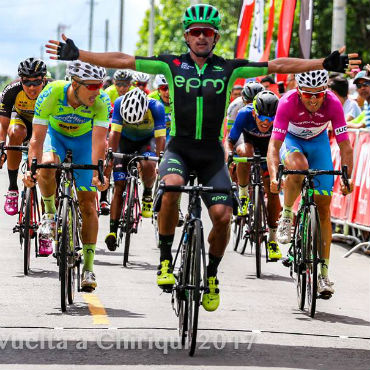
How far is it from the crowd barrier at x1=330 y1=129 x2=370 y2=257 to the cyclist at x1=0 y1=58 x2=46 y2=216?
4.59 m

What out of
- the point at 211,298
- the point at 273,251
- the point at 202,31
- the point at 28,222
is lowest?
the point at 273,251

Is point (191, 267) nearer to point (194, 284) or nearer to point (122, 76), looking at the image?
point (194, 284)

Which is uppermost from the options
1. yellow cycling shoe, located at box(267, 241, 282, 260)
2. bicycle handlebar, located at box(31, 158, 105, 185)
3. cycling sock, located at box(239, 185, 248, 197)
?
bicycle handlebar, located at box(31, 158, 105, 185)

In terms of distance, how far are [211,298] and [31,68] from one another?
471cm

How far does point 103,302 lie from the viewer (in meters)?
10.4

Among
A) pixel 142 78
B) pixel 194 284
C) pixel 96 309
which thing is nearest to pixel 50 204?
pixel 96 309

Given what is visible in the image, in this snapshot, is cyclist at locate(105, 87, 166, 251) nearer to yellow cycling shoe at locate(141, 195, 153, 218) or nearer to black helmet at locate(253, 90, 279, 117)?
yellow cycling shoe at locate(141, 195, 153, 218)

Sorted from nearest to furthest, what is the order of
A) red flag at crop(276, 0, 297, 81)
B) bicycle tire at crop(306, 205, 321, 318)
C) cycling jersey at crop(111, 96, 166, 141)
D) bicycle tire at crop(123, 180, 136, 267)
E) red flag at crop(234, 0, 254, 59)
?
bicycle tire at crop(306, 205, 321, 318), bicycle tire at crop(123, 180, 136, 267), cycling jersey at crop(111, 96, 166, 141), red flag at crop(276, 0, 297, 81), red flag at crop(234, 0, 254, 59)

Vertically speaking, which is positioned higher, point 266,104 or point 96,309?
point 266,104

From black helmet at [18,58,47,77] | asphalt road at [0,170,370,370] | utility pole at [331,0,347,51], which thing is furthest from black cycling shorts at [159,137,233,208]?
utility pole at [331,0,347,51]

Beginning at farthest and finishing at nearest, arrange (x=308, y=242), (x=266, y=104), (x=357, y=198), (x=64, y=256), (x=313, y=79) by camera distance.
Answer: (x=357, y=198) → (x=266, y=104) → (x=313, y=79) → (x=308, y=242) → (x=64, y=256)

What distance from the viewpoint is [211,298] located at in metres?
8.55

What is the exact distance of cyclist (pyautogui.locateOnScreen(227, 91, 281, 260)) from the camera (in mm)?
13289

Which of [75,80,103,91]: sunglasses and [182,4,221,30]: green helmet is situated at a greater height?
[182,4,221,30]: green helmet
